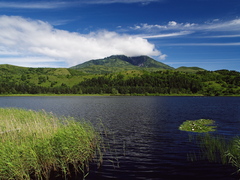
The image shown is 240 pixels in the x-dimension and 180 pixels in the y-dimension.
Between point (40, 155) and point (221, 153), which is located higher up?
point (40, 155)

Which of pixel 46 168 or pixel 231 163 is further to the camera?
pixel 231 163

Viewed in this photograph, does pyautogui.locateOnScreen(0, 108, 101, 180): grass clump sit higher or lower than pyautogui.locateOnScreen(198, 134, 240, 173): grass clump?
higher

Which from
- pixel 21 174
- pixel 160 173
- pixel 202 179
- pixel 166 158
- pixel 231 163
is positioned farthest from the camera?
pixel 166 158

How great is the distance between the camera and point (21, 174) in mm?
15922

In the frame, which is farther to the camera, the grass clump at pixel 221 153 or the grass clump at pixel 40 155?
the grass clump at pixel 221 153

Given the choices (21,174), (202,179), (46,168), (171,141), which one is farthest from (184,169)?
(21,174)

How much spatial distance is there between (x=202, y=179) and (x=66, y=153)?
14.0m

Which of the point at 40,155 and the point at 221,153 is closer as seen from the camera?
the point at 40,155

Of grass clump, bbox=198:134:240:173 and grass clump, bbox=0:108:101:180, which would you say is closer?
grass clump, bbox=0:108:101:180

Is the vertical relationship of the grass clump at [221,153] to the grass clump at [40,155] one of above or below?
below

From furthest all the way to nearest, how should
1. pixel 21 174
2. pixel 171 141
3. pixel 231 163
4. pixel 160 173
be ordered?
pixel 171 141, pixel 231 163, pixel 160 173, pixel 21 174

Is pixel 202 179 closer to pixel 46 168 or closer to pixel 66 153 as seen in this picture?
pixel 66 153

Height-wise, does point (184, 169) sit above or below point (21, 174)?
below

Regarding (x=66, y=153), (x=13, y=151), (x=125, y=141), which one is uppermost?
(x=13, y=151)
